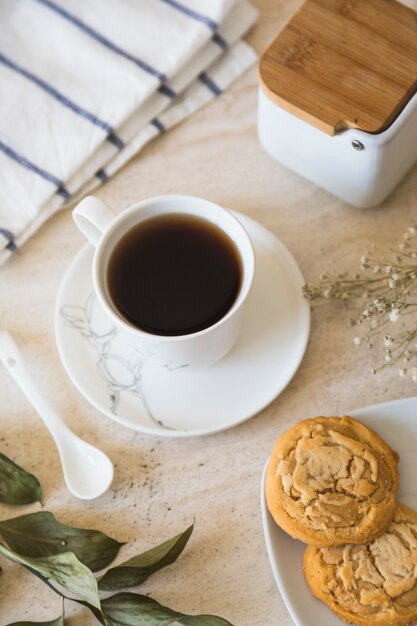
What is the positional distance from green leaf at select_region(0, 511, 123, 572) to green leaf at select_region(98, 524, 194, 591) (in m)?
0.03

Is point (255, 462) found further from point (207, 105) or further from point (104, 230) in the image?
point (207, 105)

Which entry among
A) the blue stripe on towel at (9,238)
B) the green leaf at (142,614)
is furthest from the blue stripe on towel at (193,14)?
the green leaf at (142,614)

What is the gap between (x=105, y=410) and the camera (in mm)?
1050

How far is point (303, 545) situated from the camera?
3.23 ft

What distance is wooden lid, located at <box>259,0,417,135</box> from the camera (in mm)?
1029

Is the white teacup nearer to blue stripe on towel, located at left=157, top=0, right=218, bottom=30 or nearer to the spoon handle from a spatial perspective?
the spoon handle

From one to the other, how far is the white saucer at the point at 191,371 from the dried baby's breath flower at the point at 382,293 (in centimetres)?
5

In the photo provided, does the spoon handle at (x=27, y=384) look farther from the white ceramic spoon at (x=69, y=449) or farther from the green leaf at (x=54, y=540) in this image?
the green leaf at (x=54, y=540)

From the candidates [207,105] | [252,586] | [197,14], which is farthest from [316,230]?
[252,586]

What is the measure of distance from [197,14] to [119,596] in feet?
2.70

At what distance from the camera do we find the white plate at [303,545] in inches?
37.3

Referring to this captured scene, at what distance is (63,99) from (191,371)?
46 centimetres

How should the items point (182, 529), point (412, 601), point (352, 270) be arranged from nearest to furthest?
point (412, 601)
point (182, 529)
point (352, 270)

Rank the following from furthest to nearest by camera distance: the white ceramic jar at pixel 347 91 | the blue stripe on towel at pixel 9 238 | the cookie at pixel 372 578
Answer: the blue stripe on towel at pixel 9 238 < the white ceramic jar at pixel 347 91 < the cookie at pixel 372 578
